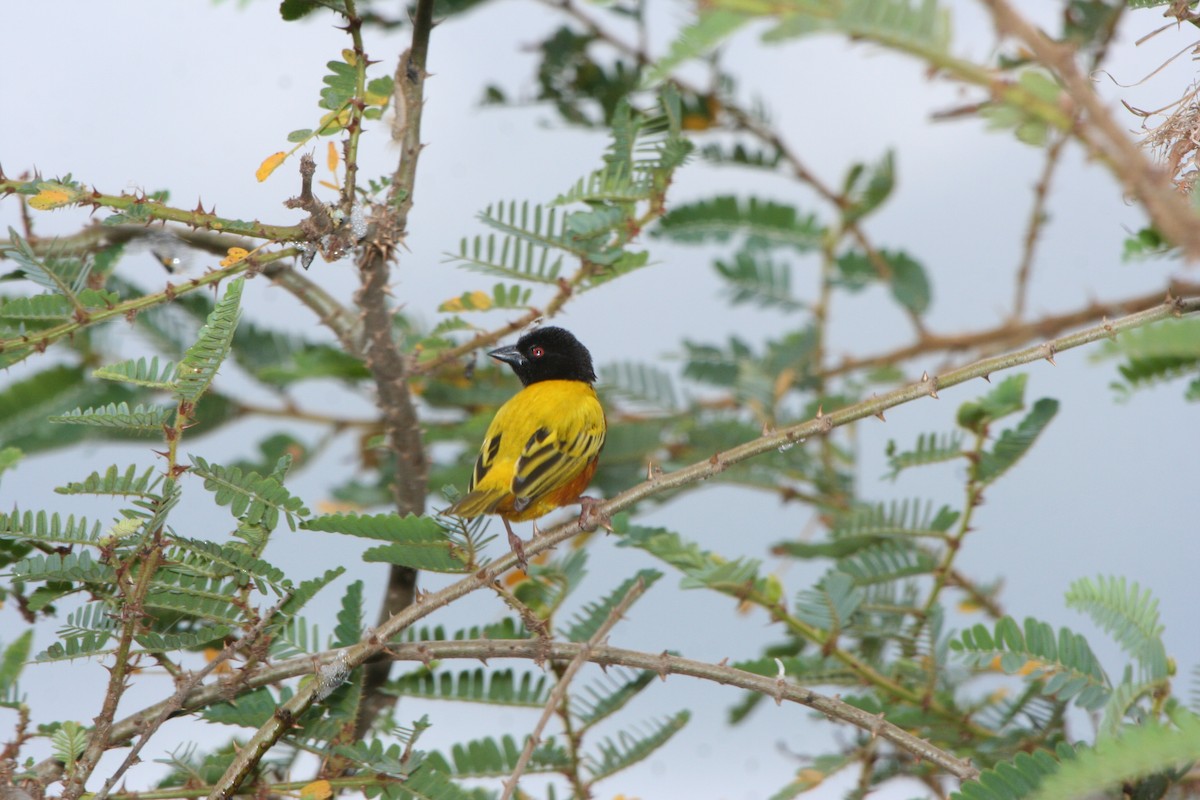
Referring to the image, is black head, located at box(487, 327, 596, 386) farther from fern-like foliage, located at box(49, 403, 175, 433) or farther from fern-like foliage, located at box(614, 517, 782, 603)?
fern-like foliage, located at box(49, 403, 175, 433)

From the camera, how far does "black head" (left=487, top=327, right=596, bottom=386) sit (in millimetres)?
4895

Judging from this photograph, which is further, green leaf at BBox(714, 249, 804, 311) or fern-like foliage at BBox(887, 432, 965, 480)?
green leaf at BBox(714, 249, 804, 311)

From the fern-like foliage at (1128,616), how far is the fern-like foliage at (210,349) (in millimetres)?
1879

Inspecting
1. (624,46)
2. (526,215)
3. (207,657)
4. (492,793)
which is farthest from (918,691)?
(624,46)

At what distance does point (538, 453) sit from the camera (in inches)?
150

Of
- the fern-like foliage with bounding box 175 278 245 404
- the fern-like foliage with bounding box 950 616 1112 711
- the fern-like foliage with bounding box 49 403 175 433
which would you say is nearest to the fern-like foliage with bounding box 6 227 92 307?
the fern-like foliage with bounding box 49 403 175 433

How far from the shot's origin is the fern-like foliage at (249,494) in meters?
2.24

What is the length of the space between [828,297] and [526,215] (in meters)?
2.55

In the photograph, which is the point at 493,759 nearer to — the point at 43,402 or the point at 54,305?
the point at 54,305

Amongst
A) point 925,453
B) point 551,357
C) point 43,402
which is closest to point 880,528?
point 925,453

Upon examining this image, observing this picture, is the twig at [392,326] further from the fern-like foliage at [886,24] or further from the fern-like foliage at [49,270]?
the fern-like foliage at [886,24]

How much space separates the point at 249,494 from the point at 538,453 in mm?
1604

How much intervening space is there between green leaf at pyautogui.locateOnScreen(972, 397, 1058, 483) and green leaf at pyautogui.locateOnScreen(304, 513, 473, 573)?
1.55 metres

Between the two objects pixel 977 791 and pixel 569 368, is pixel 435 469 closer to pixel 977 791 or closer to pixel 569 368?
pixel 569 368
